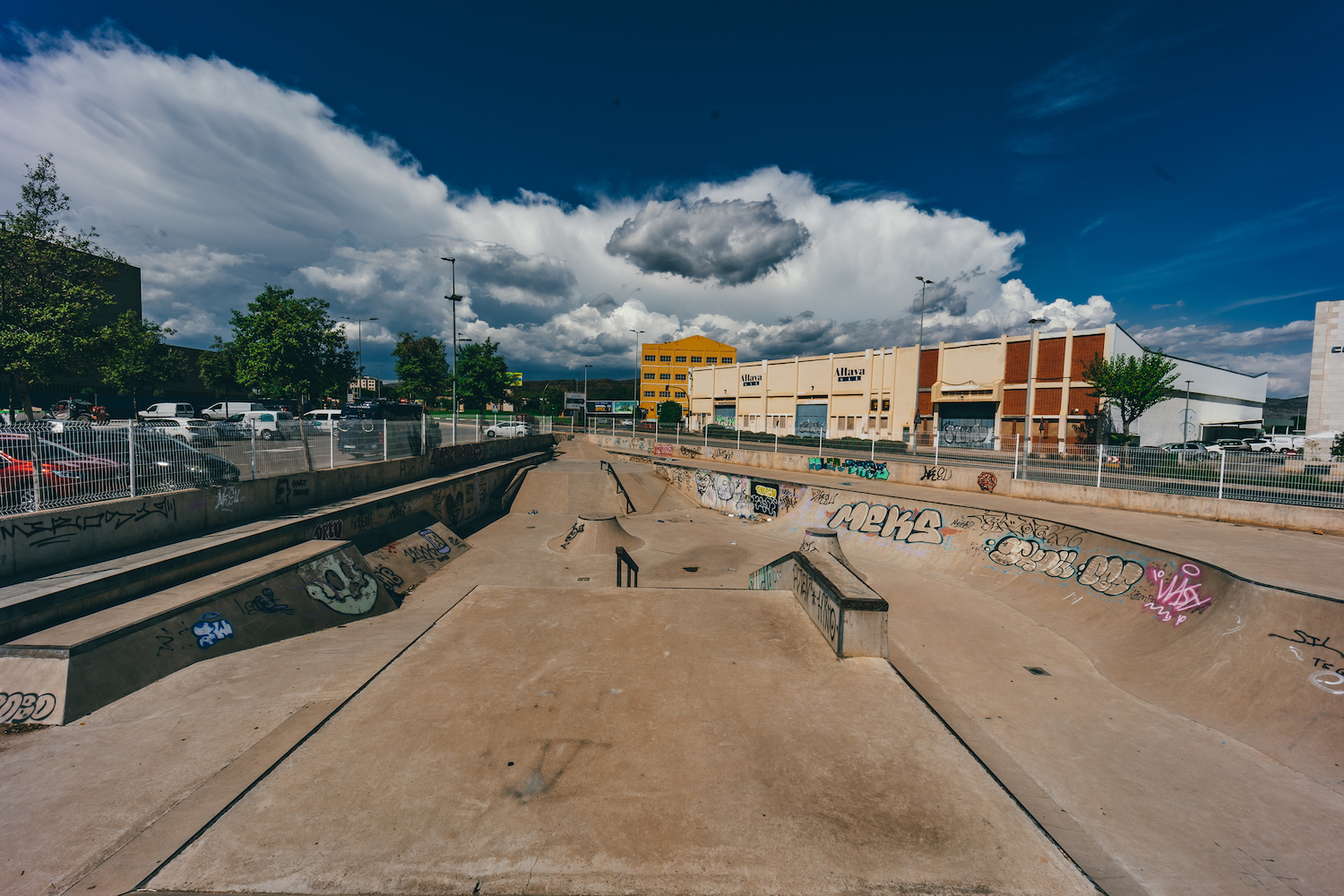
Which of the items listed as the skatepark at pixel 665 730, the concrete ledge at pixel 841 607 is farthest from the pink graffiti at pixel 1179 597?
the concrete ledge at pixel 841 607

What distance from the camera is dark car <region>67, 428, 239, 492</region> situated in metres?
8.36

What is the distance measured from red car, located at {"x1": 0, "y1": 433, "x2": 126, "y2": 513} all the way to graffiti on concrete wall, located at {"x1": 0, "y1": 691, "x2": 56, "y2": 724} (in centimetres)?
371

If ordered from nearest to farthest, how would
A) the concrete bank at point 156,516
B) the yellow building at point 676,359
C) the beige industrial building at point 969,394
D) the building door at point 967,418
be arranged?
the concrete bank at point 156,516, the beige industrial building at point 969,394, the building door at point 967,418, the yellow building at point 676,359

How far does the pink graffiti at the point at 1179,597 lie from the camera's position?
8.82 m

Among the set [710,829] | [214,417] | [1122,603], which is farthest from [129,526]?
[214,417]

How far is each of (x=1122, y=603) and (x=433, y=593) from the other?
1493 cm

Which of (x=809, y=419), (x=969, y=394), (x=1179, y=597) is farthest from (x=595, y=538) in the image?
(x=809, y=419)

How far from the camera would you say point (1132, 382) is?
108 feet

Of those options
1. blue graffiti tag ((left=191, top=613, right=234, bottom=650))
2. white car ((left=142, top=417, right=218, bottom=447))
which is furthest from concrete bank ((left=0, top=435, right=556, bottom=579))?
blue graffiti tag ((left=191, top=613, right=234, bottom=650))

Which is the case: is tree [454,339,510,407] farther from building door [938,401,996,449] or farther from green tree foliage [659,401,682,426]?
building door [938,401,996,449]

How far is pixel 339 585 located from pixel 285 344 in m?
28.7

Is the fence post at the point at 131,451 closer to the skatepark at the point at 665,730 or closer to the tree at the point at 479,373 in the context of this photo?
the skatepark at the point at 665,730

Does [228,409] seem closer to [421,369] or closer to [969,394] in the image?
[421,369]

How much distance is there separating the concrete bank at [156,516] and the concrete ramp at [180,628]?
5.57ft
